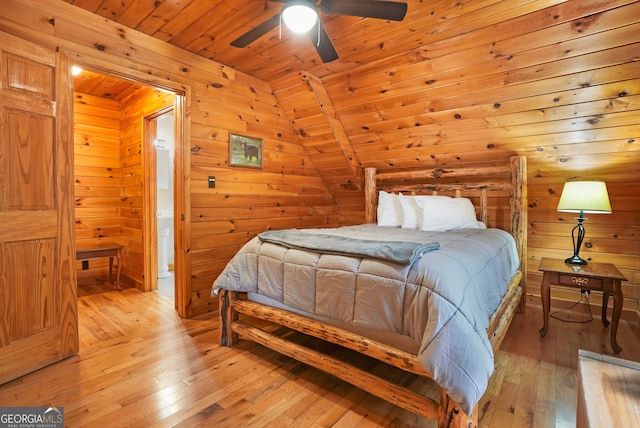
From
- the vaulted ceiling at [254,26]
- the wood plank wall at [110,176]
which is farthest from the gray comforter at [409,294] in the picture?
the wood plank wall at [110,176]

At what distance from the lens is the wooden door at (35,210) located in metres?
1.73

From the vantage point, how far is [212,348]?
217cm

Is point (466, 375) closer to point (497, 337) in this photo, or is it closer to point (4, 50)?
point (497, 337)

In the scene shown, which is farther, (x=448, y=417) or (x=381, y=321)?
(x=381, y=321)

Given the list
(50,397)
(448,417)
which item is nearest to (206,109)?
(50,397)

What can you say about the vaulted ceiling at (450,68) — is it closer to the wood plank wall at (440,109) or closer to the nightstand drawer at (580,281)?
the wood plank wall at (440,109)

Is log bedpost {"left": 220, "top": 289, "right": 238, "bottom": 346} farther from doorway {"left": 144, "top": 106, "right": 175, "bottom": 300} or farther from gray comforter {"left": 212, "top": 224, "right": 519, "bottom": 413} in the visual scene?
doorway {"left": 144, "top": 106, "right": 175, "bottom": 300}

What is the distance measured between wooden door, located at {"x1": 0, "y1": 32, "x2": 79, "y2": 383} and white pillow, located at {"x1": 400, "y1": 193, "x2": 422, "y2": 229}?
272 cm

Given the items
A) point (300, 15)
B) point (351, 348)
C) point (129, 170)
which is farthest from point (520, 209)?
point (129, 170)

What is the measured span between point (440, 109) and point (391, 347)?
2.18 meters

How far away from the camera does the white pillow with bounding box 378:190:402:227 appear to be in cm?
329

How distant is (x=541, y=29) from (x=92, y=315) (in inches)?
163

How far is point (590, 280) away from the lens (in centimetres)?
219

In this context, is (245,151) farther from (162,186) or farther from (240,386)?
(162,186)
